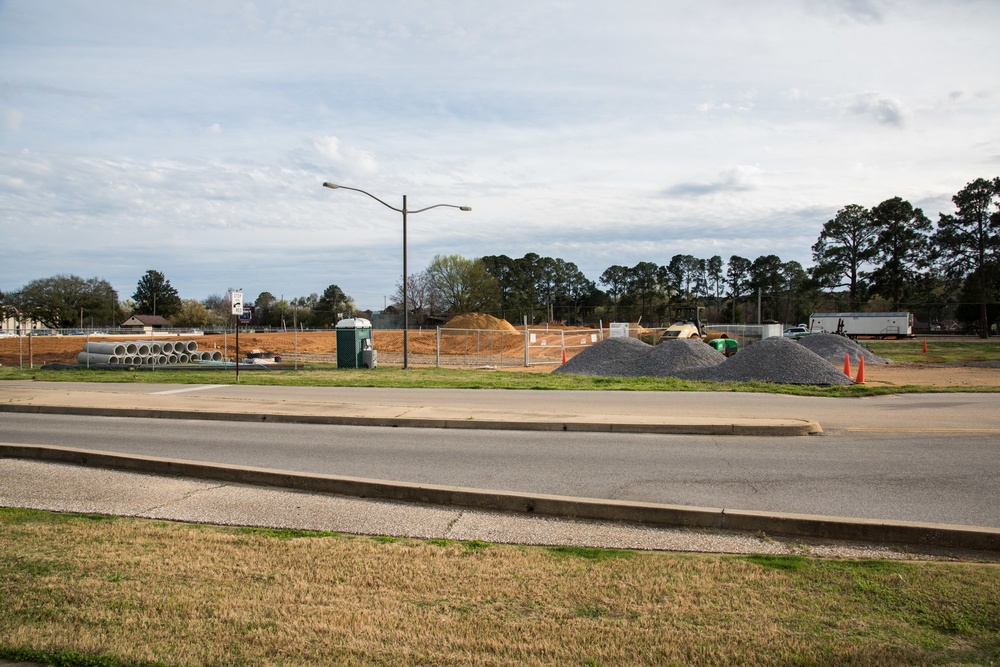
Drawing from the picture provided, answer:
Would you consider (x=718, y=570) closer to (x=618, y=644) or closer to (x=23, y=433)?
(x=618, y=644)

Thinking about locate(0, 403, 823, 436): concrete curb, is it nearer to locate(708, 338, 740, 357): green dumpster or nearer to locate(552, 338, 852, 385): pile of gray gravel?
locate(552, 338, 852, 385): pile of gray gravel

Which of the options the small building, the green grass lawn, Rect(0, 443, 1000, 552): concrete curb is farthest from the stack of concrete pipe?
the small building

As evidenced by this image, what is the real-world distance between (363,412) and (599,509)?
7722 millimetres

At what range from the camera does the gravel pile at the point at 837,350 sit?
109ft

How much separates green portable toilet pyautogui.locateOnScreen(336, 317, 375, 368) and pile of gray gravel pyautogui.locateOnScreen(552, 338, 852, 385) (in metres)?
7.59

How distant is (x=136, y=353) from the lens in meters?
32.7

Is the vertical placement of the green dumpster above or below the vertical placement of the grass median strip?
above

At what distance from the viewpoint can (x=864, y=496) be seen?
7.25 metres

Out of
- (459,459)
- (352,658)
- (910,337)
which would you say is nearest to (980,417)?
(459,459)

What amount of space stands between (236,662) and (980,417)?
45.7ft

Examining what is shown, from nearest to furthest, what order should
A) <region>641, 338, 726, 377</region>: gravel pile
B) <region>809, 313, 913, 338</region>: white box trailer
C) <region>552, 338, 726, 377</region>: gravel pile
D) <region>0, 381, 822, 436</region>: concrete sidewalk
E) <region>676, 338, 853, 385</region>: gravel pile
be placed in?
1. <region>0, 381, 822, 436</region>: concrete sidewalk
2. <region>676, 338, 853, 385</region>: gravel pile
3. <region>641, 338, 726, 377</region>: gravel pile
4. <region>552, 338, 726, 377</region>: gravel pile
5. <region>809, 313, 913, 338</region>: white box trailer

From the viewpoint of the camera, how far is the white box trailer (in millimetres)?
64875

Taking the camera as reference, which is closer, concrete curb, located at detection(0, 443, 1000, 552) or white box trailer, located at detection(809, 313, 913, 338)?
concrete curb, located at detection(0, 443, 1000, 552)

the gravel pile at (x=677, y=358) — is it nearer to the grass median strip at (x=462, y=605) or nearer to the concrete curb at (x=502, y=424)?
the concrete curb at (x=502, y=424)
